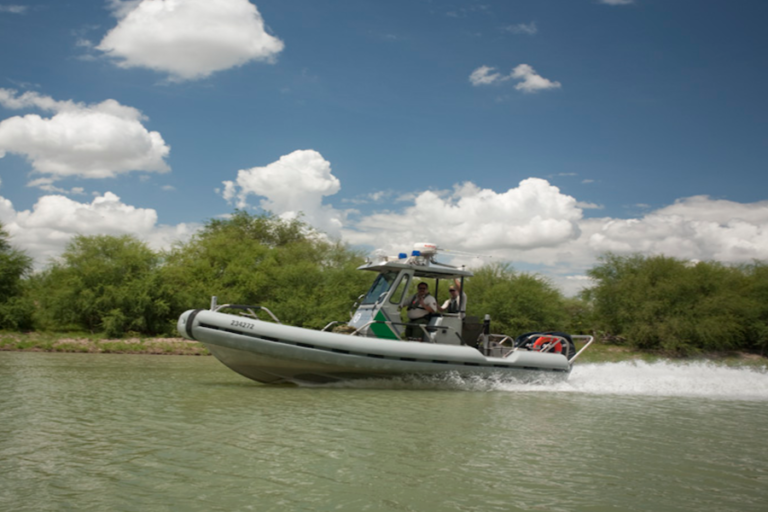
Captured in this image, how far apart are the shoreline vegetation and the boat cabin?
839cm

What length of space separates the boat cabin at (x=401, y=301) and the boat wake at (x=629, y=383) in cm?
81

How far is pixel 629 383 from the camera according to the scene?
481 inches

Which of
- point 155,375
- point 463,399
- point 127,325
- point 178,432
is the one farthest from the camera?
point 127,325

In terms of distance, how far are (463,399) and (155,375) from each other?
619 centimetres

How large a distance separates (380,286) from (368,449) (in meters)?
5.64

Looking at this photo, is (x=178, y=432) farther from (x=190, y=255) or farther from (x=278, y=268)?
(x=190, y=255)

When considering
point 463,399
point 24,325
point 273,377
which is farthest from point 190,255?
point 463,399

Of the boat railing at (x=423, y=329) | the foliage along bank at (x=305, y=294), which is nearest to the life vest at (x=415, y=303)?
the boat railing at (x=423, y=329)

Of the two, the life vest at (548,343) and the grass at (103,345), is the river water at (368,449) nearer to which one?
the life vest at (548,343)

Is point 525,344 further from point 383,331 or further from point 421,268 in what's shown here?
point 383,331

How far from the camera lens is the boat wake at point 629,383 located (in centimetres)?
1070

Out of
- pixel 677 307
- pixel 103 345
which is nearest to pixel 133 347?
pixel 103 345

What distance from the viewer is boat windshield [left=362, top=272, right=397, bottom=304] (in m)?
11.2

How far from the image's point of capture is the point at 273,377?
10383 mm
